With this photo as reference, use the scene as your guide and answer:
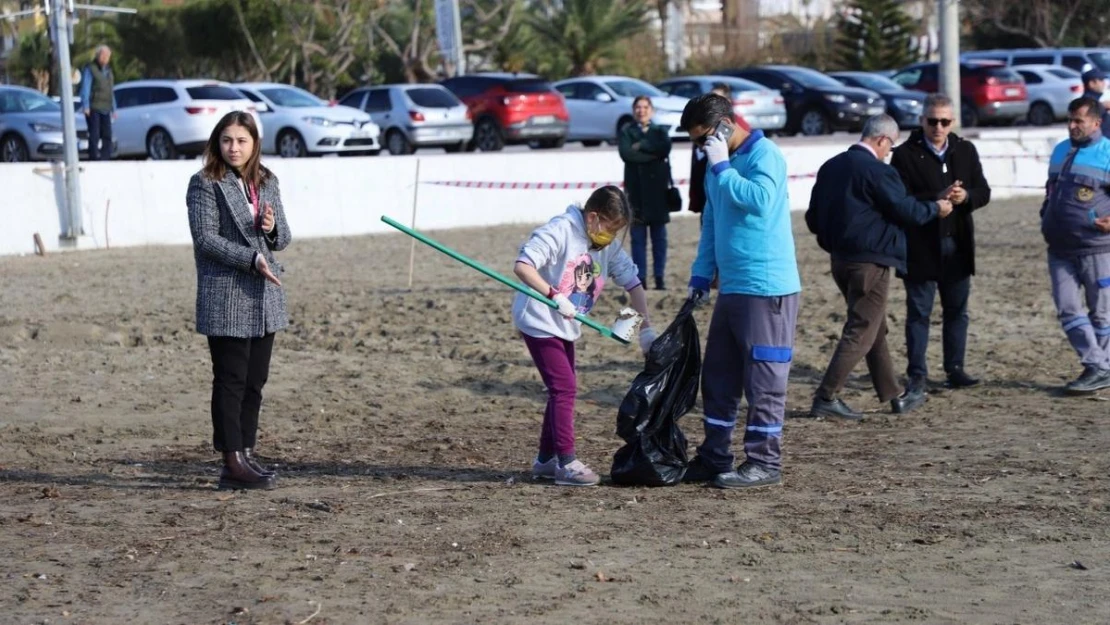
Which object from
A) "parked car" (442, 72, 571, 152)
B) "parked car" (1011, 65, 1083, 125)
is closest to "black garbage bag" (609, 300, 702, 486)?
"parked car" (442, 72, 571, 152)

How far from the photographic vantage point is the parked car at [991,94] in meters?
36.8

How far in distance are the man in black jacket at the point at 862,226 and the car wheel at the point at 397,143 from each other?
2117 cm

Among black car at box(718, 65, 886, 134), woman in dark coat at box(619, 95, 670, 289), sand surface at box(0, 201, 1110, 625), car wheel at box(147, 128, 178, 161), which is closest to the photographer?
sand surface at box(0, 201, 1110, 625)

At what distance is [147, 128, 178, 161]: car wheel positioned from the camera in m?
26.6

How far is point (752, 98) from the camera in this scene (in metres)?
33.2

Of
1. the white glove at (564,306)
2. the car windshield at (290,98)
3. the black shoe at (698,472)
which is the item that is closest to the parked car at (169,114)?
the car windshield at (290,98)

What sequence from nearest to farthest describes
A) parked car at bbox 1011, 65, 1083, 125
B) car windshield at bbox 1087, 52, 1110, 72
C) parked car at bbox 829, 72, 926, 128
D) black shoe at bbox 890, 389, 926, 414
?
black shoe at bbox 890, 389, 926, 414, parked car at bbox 829, 72, 926, 128, parked car at bbox 1011, 65, 1083, 125, car windshield at bbox 1087, 52, 1110, 72

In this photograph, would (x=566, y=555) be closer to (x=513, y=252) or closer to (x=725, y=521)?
(x=725, y=521)

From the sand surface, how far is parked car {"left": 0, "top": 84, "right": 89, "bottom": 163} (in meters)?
13.4

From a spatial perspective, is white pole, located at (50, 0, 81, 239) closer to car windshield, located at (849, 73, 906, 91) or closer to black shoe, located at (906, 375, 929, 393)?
black shoe, located at (906, 375, 929, 393)

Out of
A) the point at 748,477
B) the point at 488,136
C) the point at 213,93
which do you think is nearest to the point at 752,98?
the point at 488,136

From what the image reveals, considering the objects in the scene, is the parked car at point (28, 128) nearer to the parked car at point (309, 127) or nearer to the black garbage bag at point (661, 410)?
the parked car at point (309, 127)

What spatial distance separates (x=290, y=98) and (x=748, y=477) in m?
21.9

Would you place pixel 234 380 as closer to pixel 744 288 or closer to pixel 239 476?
pixel 239 476
